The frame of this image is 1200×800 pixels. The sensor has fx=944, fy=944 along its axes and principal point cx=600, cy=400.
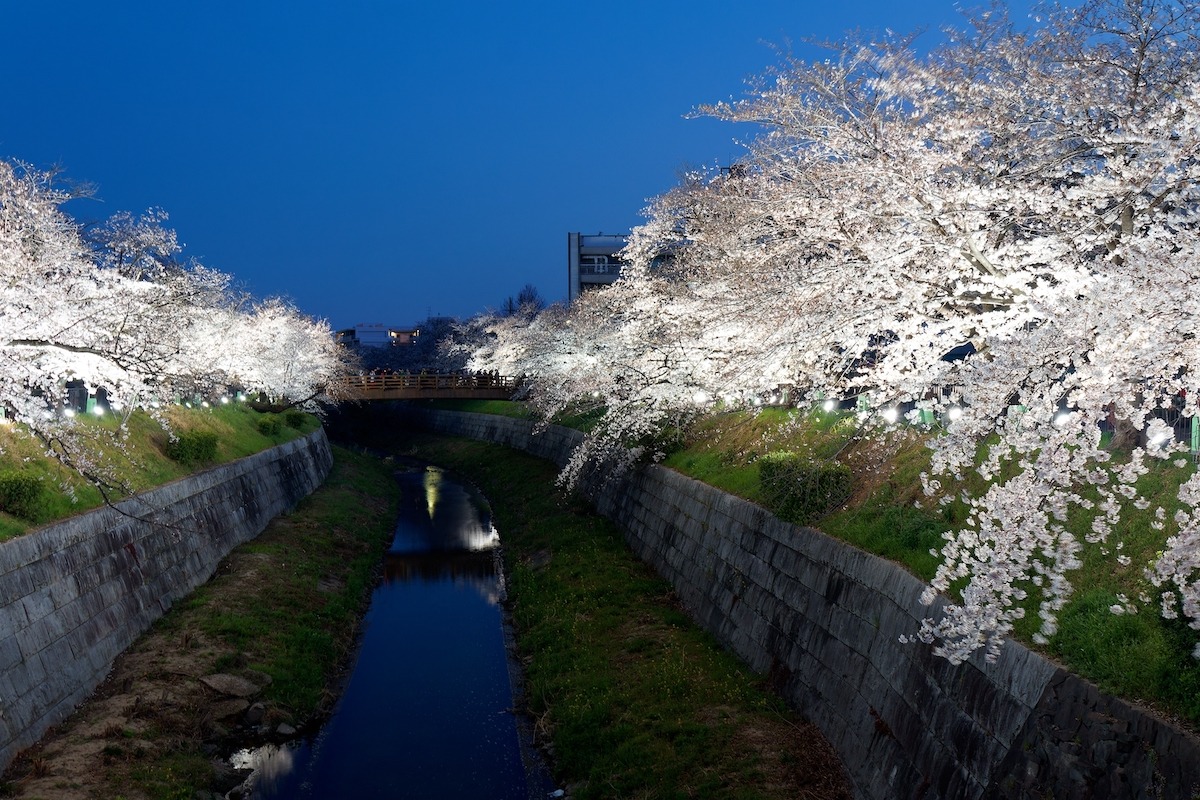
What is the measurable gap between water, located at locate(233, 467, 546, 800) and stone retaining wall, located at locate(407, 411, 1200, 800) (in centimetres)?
404

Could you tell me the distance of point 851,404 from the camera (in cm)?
2005

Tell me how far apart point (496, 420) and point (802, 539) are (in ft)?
149

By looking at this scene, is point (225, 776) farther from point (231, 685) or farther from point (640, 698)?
point (640, 698)

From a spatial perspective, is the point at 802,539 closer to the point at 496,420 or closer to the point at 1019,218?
the point at 1019,218

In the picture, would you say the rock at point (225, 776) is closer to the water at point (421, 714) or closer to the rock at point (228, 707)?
the water at point (421, 714)

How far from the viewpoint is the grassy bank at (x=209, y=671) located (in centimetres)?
1140

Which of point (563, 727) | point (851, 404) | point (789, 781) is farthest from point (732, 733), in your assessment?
point (851, 404)

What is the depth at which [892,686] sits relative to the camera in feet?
32.3

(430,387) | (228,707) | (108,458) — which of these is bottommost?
(228,707)

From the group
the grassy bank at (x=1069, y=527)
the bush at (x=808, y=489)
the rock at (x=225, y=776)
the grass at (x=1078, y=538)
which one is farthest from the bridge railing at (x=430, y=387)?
the rock at (x=225, y=776)

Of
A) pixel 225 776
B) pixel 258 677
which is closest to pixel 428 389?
pixel 258 677

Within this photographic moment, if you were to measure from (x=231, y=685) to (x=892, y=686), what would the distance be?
1035cm

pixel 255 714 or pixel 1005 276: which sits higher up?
pixel 1005 276

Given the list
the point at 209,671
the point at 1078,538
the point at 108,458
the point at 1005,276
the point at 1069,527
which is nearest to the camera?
the point at 1078,538
